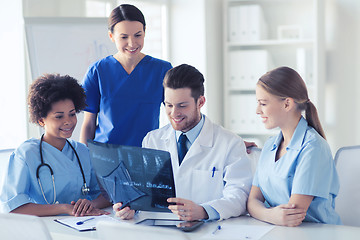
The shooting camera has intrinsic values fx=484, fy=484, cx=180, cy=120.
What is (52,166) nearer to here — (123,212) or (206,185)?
(123,212)

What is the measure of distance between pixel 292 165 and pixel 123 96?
100 centimetres

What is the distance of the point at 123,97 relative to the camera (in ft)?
7.63

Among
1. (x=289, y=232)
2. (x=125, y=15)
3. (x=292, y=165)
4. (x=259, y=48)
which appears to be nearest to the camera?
(x=289, y=232)

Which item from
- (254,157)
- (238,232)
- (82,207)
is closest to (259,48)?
(254,157)

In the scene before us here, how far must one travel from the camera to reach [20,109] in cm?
296

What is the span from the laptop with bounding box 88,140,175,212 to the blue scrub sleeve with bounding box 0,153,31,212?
29cm

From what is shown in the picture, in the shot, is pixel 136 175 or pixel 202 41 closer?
pixel 136 175

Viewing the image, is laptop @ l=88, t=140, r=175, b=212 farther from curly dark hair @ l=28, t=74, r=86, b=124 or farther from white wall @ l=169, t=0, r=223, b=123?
white wall @ l=169, t=0, r=223, b=123

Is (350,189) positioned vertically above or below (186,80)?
below

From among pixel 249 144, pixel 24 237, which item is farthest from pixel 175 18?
pixel 24 237

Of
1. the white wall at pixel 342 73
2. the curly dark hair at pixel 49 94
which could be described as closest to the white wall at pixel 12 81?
the curly dark hair at pixel 49 94

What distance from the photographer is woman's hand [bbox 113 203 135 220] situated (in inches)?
64.6

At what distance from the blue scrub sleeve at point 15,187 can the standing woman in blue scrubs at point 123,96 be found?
23.1 inches

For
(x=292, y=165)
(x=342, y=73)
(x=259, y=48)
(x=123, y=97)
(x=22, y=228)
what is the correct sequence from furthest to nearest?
1. (x=259, y=48)
2. (x=342, y=73)
3. (x=123, y=97)
4. (x=292, y=165)
5. (x=22, y=228)
